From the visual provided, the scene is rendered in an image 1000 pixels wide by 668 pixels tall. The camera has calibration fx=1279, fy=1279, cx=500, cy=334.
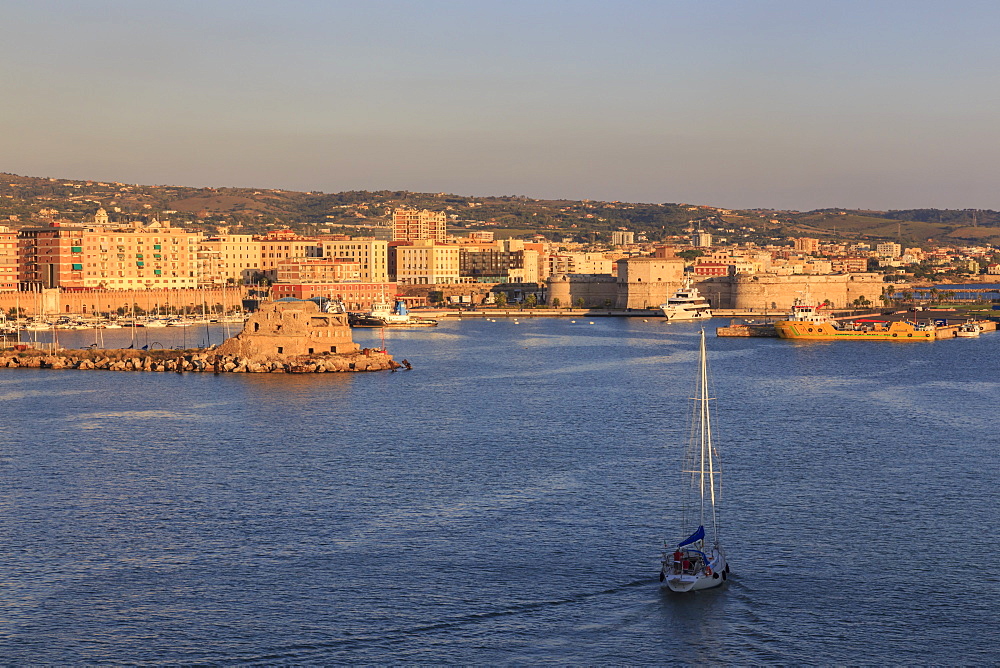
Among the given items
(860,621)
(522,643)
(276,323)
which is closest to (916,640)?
(860,621)

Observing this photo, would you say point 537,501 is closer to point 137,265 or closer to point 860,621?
point 860,621

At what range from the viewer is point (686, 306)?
2837 inches

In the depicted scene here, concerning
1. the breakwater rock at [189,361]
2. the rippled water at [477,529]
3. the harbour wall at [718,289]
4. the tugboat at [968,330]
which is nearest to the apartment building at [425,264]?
the harbour wall at [718,289]

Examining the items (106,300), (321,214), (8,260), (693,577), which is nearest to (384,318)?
(106,300)

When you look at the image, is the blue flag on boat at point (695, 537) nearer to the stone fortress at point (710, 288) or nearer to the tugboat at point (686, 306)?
the tugboat at point (686, 306)

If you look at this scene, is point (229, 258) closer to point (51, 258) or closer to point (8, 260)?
point (51, 258)

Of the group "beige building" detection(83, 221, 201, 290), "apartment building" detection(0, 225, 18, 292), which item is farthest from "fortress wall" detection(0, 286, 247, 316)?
"apartment building" detection(0, 225, 18, 292)

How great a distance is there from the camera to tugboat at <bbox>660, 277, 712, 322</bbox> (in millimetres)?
71562

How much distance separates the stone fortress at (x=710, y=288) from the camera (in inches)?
3039

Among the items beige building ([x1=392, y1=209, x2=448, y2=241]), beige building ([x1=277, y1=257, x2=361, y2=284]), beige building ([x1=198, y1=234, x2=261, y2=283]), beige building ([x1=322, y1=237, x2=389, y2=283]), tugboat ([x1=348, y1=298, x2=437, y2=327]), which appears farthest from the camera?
beige building ([x1=392, y1=209, x2=448, y2=241])

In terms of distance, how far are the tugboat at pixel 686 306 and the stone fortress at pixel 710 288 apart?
150 inches

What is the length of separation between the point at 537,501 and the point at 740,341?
37.6 m

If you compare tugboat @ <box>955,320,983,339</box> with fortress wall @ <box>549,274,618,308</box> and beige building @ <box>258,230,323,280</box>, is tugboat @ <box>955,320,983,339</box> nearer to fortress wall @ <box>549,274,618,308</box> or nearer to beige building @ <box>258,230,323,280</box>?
fortress wall @ <box>549,274,618,308</box>

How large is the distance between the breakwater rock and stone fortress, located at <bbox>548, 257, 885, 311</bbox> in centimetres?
4190
